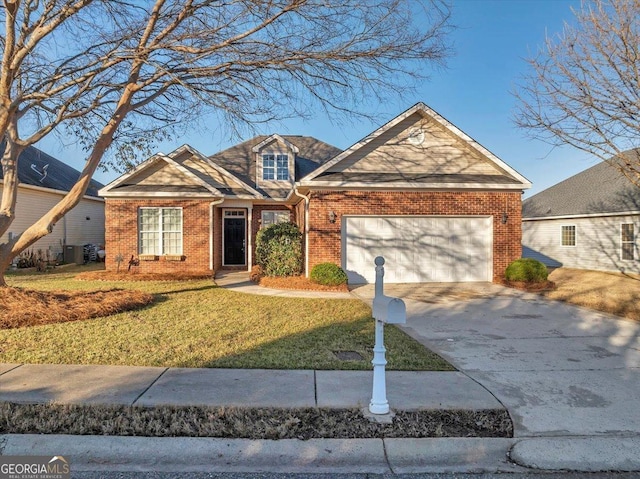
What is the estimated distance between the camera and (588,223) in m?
20.2

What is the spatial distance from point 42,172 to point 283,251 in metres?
15.3

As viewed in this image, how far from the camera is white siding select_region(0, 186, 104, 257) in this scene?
18453 millimetres

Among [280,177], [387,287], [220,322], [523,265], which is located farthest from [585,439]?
[280,177]

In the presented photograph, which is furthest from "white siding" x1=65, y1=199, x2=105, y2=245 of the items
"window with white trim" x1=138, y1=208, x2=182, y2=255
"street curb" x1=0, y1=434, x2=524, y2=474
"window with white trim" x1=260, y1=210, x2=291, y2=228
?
"street curb" x1=0, y1=434, x2=524, y2=474

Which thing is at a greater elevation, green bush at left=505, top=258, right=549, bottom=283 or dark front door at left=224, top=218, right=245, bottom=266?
dark front door at left=224, top=218, right=245, bottom=266

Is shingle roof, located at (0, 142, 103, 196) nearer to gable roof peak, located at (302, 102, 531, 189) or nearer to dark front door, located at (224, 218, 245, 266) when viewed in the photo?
dark front door, located at (224, 218, 245, 266)

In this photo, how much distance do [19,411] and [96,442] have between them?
1060 mm

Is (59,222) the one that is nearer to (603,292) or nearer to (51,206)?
(51,206)

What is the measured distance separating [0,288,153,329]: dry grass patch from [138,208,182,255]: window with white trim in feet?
20.4

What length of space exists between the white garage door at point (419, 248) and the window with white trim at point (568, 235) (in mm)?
9844

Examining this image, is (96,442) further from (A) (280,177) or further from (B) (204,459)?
(A) (280,177)

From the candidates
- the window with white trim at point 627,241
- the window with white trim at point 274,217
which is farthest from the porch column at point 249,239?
the window with white trim at point 627,241

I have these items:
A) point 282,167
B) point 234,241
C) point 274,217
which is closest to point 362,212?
point 274,217

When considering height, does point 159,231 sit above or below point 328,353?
above
